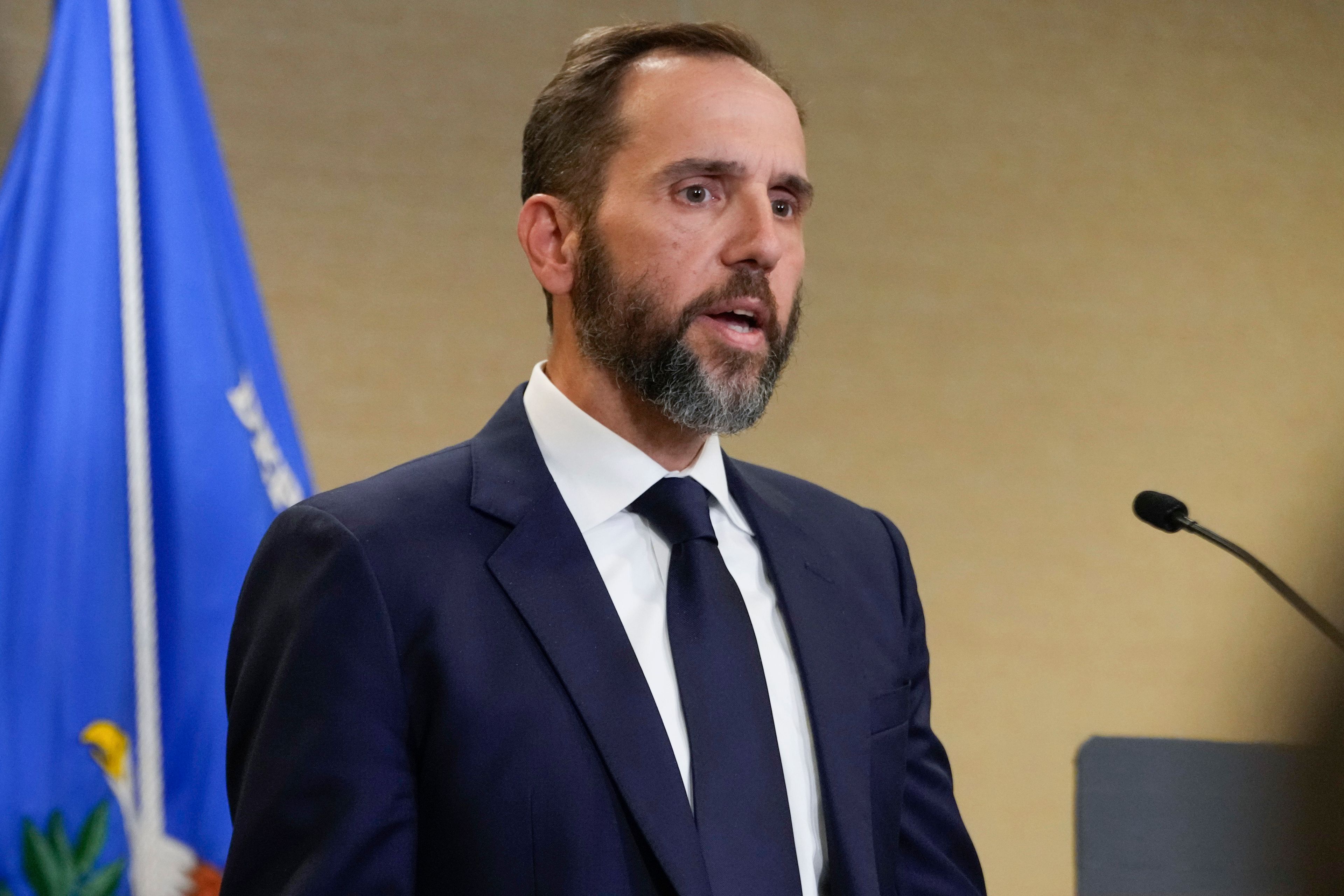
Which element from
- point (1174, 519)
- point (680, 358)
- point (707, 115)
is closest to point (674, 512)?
point (680, 358)

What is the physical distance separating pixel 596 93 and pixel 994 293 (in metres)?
1.78

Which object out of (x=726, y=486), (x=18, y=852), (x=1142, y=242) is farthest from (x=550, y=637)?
(x=1142, y=242)

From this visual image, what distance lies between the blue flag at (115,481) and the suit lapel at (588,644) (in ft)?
2.35

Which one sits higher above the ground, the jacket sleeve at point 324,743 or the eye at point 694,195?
the eye at point 694,195

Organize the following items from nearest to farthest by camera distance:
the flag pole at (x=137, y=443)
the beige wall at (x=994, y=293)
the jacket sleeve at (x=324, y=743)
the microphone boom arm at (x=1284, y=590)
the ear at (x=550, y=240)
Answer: the microphone boom arm at (x=1284, y=590)
the jacket sleeve at (x=324, y=743)
the ear at (x=550, y=240)
the flag pole at (x=137, y=443)
the beige wall at (x=994, y=293)

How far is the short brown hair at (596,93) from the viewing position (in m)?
1.43

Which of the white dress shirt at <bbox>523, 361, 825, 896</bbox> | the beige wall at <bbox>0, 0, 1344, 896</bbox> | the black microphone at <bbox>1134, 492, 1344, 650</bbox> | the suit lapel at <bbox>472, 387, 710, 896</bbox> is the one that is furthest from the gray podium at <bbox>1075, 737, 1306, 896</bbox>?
the suit lapel at <bbox>472, 387, 710, 896</bbox>

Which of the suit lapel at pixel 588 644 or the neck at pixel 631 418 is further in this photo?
the neck at pixel 631 418

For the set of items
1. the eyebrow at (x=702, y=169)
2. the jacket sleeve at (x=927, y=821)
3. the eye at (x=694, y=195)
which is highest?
the eyebrow at (x=702, y=169)

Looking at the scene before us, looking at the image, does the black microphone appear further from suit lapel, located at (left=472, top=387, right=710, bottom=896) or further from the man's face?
suit lapel, located at (left=472, top=387, right=710, bottom=896)

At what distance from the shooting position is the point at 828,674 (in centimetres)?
134

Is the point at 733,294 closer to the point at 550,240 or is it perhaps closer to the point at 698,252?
the point at 698,252

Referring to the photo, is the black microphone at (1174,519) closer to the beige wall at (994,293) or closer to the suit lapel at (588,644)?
the suit lapel at (588,644)

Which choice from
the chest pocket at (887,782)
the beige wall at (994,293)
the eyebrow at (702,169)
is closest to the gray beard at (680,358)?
the eyebrow at (702,169)
